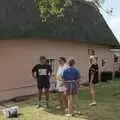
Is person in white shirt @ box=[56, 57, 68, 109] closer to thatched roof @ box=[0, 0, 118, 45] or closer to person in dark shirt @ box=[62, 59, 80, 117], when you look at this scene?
person in dark shirt @ box=[62, 59, 80, 117]

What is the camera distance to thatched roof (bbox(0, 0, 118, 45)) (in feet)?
75.7

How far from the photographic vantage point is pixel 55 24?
27.6m

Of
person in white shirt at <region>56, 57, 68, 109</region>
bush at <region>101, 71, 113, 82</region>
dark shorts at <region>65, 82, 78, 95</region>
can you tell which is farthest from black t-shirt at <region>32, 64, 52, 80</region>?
bush at <region>101, 71, 113, 82</region>

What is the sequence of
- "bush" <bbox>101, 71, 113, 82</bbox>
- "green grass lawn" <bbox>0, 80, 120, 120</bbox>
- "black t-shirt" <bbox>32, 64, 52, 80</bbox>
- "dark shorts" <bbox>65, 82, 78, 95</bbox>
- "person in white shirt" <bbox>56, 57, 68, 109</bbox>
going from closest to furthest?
"dark shorts" <bbox>65, 82, 78, 95</bbox>
"green grass lawn" <bbox>0, 80, 120, 120</bbox>
"person in white shirt" <bbox>56, 57, 68, 109</bbox>
"black t-shirt" <bbox>32, 64, 52, 80</bbox>
"bush" <bbox>101, 71, 113, 82</bbox>

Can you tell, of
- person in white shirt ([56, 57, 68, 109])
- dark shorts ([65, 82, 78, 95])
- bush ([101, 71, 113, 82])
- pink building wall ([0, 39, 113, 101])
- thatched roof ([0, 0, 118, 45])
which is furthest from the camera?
bush ([101, 71, 113, 82])

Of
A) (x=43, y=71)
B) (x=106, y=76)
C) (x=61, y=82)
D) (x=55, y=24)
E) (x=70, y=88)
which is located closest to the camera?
(x=70, y=88)

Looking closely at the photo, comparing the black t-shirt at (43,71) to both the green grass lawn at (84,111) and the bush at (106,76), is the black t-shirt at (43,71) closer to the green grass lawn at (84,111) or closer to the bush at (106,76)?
the green grass lawn at (84,111)

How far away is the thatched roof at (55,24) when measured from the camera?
75.7ft

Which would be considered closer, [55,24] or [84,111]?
[84,111]

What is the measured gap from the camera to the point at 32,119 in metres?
14.8

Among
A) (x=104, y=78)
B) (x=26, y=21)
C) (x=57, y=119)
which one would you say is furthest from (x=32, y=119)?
(x=104, y=78)

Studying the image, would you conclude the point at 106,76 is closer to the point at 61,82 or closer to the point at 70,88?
the point at 61,82

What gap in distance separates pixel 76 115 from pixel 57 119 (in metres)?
0.94

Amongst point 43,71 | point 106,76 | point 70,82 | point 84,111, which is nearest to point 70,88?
point 70,82
